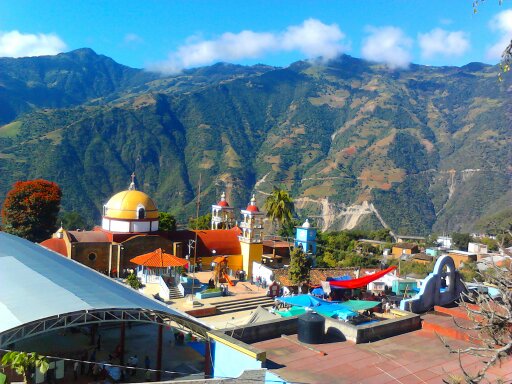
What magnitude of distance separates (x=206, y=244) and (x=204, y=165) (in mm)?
111866

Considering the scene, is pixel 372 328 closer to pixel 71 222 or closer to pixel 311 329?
pixel 311 329

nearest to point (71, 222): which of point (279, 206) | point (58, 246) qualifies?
point (279, 206)

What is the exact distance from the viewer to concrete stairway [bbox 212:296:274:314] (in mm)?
28266

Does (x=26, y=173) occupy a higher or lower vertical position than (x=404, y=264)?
higher

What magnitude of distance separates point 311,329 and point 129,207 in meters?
24.8

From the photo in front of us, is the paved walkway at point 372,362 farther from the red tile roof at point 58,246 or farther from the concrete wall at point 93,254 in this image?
the red tile roof at point 58,246

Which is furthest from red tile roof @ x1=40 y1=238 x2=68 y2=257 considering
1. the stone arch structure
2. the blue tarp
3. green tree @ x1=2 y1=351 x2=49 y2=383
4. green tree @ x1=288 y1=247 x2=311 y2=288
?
the stone arch structure

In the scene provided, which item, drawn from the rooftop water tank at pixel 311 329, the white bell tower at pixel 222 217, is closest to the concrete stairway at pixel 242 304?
the rooftop water tank at pixel 311 329

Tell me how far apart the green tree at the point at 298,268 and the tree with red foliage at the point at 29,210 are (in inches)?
901

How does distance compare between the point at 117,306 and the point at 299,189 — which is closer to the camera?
the point at 117,306

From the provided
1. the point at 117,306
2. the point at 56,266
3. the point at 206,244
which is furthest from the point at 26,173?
the point at 117,306

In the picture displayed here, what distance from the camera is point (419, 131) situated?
6860 inches

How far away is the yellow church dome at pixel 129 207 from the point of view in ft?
118

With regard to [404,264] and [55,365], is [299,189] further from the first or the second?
[55,365]
